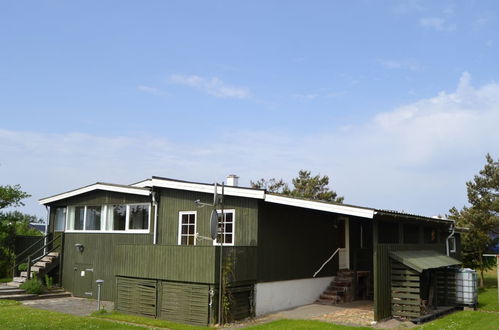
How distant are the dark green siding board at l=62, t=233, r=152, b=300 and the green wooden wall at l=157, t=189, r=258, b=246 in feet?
3.46

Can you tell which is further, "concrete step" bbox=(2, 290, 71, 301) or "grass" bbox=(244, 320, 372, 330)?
"concrete step" bbox=(2, 290, 71, 301)

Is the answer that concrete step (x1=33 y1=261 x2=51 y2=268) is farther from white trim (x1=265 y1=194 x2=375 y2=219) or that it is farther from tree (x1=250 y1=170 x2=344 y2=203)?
tree (x1=250 y1=170 x2=344 y2=203)

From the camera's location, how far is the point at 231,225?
46.8ft

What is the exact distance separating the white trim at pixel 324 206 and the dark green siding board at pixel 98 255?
546 cm

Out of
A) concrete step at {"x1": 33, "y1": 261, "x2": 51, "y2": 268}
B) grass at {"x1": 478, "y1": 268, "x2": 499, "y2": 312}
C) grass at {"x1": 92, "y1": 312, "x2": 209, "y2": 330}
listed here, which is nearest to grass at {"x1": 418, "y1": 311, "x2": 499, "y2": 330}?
grass at {"x1": 478, "y1": 268, "x2": 499, "y2": 312}

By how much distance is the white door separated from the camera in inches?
704

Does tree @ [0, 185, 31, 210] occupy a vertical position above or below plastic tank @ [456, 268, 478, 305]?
above

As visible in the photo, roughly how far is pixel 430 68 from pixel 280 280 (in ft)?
25.8

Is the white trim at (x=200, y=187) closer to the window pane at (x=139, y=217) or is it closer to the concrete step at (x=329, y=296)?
the window pane at (x=139, y=217)

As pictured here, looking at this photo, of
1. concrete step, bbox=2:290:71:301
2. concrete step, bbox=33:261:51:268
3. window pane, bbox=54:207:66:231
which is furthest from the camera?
window pane, bbox=54:207:66:231

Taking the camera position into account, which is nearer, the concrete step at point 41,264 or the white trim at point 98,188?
the white trim at point 98,188

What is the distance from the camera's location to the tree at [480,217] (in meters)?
23.7

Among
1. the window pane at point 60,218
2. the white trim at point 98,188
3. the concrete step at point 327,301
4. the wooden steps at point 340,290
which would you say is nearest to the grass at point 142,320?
the white trim at point 98,188

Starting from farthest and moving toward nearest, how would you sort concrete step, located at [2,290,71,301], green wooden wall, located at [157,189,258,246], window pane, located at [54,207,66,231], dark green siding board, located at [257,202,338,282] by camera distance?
window pane, located at [54,207,66,231], concrete step, located at [2,290,71,301], dark green siding board, located at [257,202,338,282], green wooden wall, located at [157,189,258,246]
